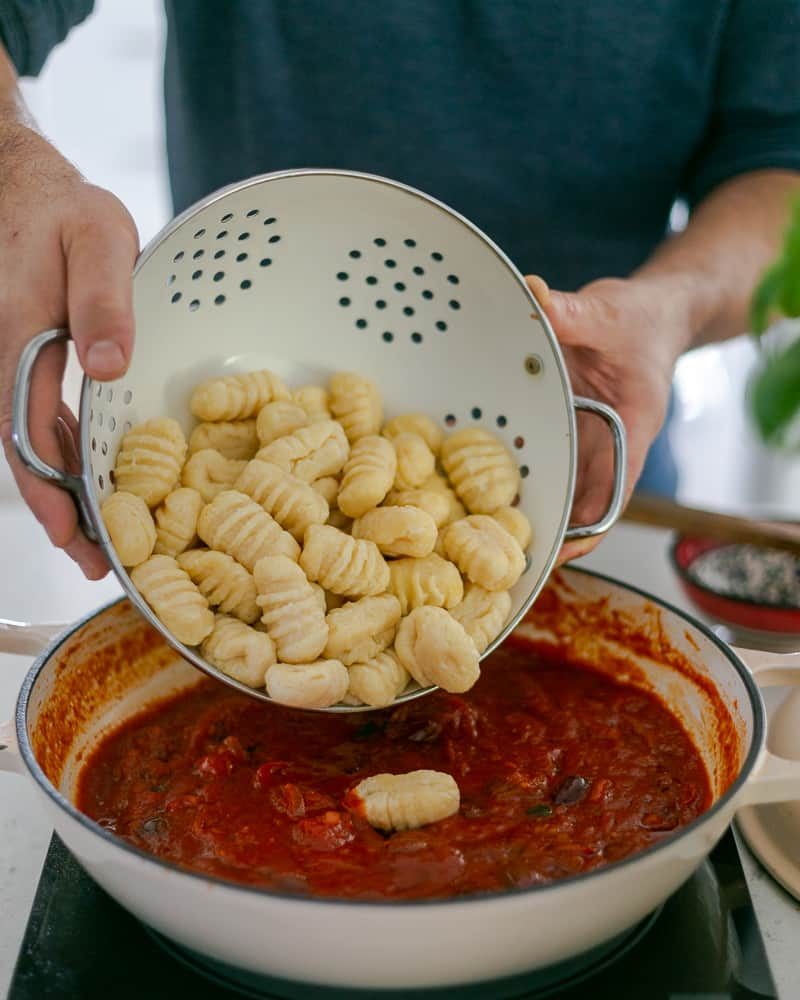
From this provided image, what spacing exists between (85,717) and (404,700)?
43 centimetres

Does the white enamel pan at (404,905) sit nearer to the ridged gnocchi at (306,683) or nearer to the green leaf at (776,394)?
the ridged gnocchi at (306,683)

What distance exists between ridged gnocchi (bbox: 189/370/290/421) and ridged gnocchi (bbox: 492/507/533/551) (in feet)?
1.04

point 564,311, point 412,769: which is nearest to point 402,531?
point 412,769

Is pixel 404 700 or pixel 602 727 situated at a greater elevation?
pixel 404 700

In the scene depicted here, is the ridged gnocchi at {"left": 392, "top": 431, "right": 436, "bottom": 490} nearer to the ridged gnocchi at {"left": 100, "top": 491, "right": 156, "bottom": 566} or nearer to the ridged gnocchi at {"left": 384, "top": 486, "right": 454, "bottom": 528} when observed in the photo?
the ridged gnocchi at {"left": 384, "top": 486, "right": 454, "bottom": 528}

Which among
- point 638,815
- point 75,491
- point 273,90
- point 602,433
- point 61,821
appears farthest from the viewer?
point 273,90

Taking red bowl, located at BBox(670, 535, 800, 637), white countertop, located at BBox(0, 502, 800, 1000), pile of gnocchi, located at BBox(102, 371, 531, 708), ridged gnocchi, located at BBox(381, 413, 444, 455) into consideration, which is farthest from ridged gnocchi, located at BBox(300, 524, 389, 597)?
red bowl, located at BBox(670, 535, 800, 637)

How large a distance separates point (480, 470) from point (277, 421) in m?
0.26

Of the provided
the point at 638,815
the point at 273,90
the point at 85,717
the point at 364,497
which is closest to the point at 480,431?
the point at 364,497

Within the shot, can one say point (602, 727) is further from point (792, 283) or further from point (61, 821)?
point (792, 283)

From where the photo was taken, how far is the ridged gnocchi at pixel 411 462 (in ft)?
4.39

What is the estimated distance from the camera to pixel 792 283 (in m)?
0.36

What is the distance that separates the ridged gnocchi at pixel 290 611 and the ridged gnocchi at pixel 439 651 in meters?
0.10

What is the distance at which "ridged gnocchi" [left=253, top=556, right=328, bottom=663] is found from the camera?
3.80 feet
